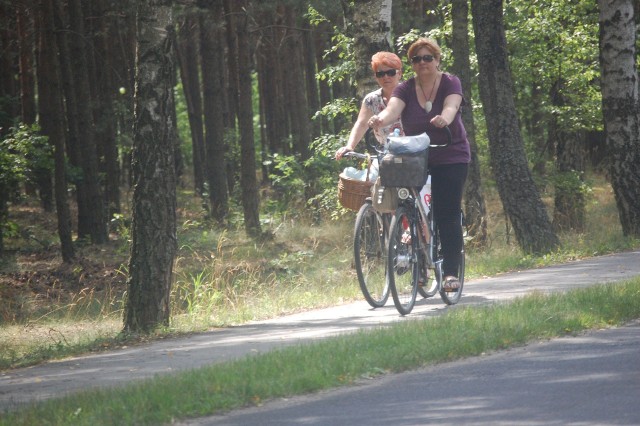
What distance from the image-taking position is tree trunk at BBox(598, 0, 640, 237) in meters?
15.9

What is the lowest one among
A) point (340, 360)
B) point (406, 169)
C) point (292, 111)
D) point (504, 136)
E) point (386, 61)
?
point (340, 360)

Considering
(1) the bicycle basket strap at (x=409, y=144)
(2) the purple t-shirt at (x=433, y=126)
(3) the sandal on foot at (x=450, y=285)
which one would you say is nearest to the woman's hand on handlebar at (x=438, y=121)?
(1) the bicycle basket strap at (x=409, y=144)

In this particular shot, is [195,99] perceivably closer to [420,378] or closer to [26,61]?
[26,61]

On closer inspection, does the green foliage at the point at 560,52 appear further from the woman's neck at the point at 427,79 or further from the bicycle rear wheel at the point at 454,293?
the woman's neck at the point at 427,79

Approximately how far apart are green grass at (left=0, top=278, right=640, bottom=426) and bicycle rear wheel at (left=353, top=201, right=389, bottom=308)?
805 millimetres

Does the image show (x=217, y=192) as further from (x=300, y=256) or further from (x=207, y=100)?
(x=300, y=256)

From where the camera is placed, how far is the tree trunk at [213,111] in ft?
95.0

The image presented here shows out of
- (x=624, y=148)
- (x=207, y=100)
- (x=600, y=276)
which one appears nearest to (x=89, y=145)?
(x=207, y=100)

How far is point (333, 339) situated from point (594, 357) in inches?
73.6

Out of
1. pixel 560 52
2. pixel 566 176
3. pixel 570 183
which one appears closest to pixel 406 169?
pixel 570 183

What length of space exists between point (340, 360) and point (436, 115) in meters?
3.18

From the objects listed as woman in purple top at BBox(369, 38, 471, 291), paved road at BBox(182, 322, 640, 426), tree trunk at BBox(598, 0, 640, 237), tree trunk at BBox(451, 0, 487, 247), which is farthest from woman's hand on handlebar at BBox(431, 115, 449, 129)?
tree trunk at BBox(451, 0, 487, 247)

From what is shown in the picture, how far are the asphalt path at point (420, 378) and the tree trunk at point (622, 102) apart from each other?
22.5ft

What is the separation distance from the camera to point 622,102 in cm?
1606
